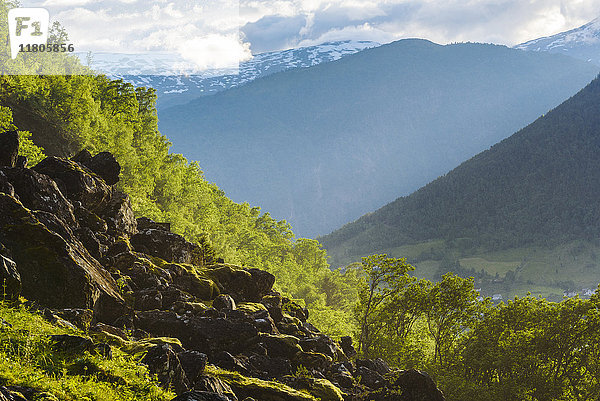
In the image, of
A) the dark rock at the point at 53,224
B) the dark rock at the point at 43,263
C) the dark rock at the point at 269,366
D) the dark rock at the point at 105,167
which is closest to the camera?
the dark rock at the point at 43,263

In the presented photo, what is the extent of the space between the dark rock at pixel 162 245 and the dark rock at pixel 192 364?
53.0ft

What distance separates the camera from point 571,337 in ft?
154

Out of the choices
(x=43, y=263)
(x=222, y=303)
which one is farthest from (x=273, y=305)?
(x=43, y=263)

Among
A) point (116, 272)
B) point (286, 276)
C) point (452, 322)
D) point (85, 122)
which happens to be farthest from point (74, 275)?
point (286, 276)

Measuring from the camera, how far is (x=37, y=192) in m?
25.4

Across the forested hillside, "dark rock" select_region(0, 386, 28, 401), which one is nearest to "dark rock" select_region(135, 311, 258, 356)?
"dark rock" select_region(0, 386, 28, 401)

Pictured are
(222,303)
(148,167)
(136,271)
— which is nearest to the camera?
(136,271)

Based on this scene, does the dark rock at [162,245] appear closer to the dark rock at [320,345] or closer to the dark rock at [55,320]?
the dark rock at [320,345]

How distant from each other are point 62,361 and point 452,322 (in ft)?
168

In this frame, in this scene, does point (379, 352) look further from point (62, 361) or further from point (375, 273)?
point (62, 361)

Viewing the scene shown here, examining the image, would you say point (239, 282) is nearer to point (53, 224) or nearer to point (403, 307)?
point (53, 224)

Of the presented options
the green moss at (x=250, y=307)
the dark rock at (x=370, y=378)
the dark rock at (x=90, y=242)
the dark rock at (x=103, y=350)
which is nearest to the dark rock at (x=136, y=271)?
the dark rock at (x=90, y=242)

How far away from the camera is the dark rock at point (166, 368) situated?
1736 centimetres

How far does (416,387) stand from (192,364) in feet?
58.1
